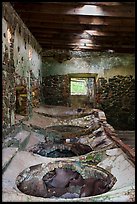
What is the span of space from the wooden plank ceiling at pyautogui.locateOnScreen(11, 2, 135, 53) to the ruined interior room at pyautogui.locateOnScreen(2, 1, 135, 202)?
1 cm

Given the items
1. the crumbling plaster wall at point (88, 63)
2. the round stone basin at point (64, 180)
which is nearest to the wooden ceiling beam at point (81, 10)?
the round stone basin at point (64, 180)

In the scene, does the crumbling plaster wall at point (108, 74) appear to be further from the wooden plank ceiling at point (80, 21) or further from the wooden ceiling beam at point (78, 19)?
the wooden ceiling beam at point (78, 19)

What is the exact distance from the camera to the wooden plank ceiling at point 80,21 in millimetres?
4008

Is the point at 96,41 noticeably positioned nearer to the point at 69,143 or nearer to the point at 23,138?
the point at 69,143

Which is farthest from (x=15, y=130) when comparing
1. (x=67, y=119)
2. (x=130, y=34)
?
(x=130, y=34)

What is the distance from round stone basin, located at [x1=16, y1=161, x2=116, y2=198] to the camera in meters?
2.48

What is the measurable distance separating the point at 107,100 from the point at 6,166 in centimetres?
641

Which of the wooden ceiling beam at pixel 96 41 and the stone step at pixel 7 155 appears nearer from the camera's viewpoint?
the stone step at pixel 7 155

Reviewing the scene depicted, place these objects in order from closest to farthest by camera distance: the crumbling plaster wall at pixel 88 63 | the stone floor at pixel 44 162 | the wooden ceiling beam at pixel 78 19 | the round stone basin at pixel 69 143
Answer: the stone floor at pixel 44 162 → the round stone basin at pixel 69 143 → the wooden ceiling beam at pixel 78 19 → the crumbling plaster wall at pixel 88 63

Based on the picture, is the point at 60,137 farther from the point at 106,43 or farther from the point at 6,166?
the point at 106,43

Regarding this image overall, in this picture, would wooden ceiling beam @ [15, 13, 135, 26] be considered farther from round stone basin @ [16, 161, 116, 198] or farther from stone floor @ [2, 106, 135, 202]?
round stone basin @ [16, 161, 116, 198]

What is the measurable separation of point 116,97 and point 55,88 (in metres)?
1.87

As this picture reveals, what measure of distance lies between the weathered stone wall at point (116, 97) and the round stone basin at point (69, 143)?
4215mm

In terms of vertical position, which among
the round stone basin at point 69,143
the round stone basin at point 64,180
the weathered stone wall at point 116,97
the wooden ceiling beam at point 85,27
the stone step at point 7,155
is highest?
the wooden ceiling beam at point 85,27
